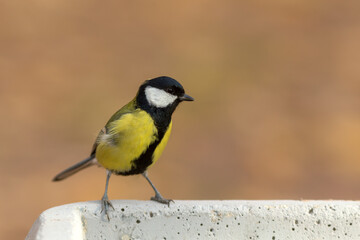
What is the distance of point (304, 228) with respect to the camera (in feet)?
6.52

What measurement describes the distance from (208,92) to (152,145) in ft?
13.3

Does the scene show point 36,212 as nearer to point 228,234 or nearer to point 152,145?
point 152,145

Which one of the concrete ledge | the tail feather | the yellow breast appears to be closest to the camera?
the concrete ledge

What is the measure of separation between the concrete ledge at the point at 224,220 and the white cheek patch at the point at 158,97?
0.50 meters

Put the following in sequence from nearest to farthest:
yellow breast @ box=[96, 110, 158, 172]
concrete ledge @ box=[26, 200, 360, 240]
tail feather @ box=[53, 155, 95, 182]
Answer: concrete ledge @ box=[26, 200, 360, 240], yellow breast @ box=[96, 110, 158, 172], tail feather @ box=[53, 155, 95, 182]

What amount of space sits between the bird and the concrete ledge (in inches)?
13.4

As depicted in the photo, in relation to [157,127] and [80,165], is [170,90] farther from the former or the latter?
[80,165]

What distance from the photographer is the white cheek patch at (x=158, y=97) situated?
2.37 metres

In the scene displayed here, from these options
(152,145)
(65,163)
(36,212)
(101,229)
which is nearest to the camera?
(101,229)

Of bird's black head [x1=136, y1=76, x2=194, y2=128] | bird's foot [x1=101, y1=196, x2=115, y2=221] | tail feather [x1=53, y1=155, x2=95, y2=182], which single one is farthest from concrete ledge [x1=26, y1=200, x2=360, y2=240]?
tail feather [x1=53, y1=155, x2=95, y2=182]

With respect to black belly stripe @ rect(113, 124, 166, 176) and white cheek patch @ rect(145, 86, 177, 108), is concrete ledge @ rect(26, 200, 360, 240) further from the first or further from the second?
white cheek patch @ rect(145, 86, 177, 108)

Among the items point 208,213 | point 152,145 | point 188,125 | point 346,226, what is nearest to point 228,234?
point 208,213

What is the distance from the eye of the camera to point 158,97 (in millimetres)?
2369

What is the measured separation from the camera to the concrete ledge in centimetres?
194
